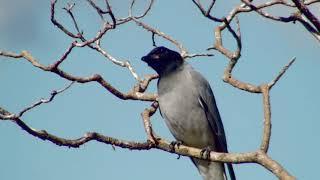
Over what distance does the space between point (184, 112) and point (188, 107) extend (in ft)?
0.33

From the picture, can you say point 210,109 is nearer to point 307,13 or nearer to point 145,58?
point 145,58

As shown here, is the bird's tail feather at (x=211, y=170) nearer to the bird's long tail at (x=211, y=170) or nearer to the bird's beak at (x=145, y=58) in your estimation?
the bird's long tail at (x=211, y=170)

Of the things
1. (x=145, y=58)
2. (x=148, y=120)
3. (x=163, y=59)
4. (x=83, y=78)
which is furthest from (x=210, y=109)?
(x=83, y=78)

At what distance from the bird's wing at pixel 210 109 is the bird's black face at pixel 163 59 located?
35 centimetres

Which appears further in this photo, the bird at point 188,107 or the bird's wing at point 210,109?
the bird's wing at point 210,109

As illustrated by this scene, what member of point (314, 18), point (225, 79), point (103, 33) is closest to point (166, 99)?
point (103, 33)

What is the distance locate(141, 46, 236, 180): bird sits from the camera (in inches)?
336

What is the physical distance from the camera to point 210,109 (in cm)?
886

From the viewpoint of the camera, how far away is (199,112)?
28.6 feet

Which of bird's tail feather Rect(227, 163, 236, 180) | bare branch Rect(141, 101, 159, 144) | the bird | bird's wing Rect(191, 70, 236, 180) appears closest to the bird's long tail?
the bird

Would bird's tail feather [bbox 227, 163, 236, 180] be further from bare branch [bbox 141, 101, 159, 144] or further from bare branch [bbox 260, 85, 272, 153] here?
bare branch [bbox 260, 85, 272, 153]

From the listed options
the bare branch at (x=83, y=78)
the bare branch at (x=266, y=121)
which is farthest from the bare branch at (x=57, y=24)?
the bare branch at (x=266, y=121)

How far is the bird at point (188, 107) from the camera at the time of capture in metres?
8.52

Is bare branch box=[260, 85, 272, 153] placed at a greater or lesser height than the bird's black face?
greater
